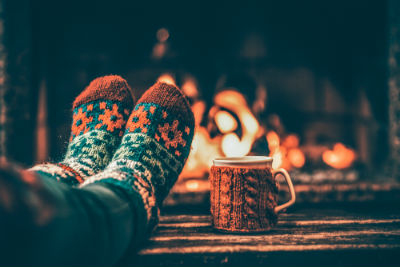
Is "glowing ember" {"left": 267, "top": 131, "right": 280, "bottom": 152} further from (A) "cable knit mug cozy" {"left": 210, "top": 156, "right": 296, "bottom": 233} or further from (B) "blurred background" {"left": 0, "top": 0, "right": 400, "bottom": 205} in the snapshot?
(A) "cable knit mug cozy" {"left": 210, "top": 156, "right": 296, "bottom": 233}

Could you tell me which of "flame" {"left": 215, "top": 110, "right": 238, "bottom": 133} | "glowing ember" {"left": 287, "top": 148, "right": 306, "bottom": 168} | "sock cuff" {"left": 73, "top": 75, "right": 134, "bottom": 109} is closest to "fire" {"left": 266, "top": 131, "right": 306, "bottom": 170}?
"glowing ember" {"left": 287, "top": 148, "right": 306, "bottom": 168}

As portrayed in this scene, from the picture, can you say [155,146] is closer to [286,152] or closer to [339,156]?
[286,152]

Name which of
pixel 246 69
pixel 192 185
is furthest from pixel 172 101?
pixel 246 69

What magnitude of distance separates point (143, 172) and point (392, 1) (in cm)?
101

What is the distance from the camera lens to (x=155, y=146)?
2.06ft

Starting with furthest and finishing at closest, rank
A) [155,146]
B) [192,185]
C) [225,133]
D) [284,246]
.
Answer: [225,133] < [192,185] < [155,146] < [284,246]

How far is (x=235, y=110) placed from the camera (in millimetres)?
1309

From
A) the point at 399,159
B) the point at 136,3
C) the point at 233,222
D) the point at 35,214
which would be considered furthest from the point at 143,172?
the point at 136,3

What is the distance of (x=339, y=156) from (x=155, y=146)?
98 cm

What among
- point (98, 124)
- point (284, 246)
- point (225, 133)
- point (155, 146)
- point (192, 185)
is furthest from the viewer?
point (225, 133)

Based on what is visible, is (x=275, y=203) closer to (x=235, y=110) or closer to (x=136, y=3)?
(x=235, y=110)

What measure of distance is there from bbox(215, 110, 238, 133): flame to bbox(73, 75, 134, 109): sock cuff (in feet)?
1.69

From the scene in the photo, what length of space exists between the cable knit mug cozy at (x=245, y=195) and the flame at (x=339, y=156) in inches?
38.8

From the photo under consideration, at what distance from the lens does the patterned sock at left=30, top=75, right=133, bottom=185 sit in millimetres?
674
